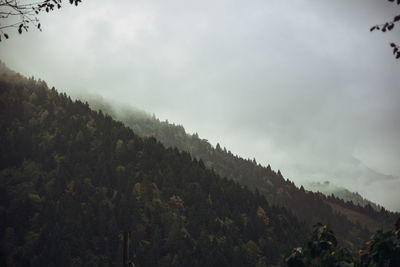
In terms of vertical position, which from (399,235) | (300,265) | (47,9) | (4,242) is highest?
(47,9)

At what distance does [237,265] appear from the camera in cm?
16025

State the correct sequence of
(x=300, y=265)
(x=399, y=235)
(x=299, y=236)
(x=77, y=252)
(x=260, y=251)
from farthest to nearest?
(x=299, y=236), (x=260, y=251), (x=77, y=252), (x=300, y=265), (x=399, y=235)

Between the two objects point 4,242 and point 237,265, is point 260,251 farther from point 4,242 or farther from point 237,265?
point 4,242

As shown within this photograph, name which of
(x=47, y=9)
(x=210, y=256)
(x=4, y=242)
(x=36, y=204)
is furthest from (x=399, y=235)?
(x=36, y=204)

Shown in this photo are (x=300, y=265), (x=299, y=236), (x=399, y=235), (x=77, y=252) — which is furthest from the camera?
(x=299, y=236)

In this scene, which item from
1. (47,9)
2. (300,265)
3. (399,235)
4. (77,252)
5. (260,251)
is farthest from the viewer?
(260,251)

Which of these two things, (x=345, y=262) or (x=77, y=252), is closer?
(x=345, y=262)

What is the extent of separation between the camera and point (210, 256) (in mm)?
155375

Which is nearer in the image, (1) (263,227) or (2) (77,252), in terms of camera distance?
(2) (77,252)

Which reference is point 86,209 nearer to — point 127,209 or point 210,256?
point 127,209

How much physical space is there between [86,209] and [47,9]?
185m

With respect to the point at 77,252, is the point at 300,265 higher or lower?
higher

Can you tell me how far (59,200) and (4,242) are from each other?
3599 centimetres

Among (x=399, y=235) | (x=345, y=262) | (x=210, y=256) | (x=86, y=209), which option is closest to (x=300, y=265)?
(x=345, y=262)
